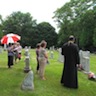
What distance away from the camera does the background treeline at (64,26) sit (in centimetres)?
6431

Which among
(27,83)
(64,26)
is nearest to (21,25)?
(64,26)

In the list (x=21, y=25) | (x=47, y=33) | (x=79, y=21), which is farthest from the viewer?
(x=21, y=25)

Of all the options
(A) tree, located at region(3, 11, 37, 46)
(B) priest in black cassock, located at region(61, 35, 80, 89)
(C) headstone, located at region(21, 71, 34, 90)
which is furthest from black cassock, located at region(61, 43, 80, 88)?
(A) tree, located at region(3, 11, 37, 46)

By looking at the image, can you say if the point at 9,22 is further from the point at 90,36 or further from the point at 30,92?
the point at 30,92

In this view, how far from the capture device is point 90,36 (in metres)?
65.6

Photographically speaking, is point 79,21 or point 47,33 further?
point 47,33

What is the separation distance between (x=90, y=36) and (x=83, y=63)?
47997mm

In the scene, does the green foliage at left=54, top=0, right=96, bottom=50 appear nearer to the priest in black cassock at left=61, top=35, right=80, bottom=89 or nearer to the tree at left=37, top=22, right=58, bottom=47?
the tree at left=37, top=22, right=58, bottom=47

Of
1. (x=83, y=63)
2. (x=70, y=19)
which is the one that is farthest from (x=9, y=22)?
(x=83, y=63)

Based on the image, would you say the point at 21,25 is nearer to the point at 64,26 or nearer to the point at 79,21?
the point at 64,26

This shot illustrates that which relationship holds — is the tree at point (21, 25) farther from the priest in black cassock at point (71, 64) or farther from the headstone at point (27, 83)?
the headstone at point (27, 83)

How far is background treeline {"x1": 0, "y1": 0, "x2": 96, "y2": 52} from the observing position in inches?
2532

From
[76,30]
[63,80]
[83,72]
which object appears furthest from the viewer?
[76,30]

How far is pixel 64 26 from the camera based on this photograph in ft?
250
